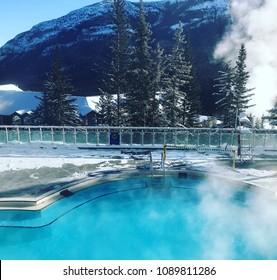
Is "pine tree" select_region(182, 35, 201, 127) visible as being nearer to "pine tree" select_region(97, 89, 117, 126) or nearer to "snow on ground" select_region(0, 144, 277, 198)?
"pine tree" select_region(97, 89, 117, 126)

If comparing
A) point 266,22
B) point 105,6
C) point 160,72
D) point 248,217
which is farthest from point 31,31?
point 248,217

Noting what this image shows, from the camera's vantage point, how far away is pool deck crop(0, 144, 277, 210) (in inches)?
474

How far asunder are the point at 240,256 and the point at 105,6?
160699mm

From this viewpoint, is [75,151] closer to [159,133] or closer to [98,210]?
[159,133]

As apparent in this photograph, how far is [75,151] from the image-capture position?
63.6 ft

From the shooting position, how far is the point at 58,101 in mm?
35594

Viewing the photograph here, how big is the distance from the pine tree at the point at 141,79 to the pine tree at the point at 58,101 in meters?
9.78

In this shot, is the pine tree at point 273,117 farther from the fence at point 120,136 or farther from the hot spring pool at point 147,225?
the hot spring pool at point 147,225

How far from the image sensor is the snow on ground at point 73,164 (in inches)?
537

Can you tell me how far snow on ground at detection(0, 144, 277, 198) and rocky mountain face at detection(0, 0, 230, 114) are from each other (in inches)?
1973

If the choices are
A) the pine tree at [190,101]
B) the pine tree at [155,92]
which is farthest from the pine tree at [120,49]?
the pine tree at [190,101]

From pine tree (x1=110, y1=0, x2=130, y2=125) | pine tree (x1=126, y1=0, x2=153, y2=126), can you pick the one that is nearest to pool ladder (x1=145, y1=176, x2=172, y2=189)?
pine tree (x1=126, y1=0, x2=153, y2=126)

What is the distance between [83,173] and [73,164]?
1833mm

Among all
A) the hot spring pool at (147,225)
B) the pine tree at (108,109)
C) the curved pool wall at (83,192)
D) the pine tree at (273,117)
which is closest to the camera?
the hot spring pool at (147,225)
